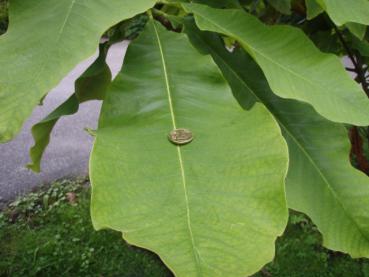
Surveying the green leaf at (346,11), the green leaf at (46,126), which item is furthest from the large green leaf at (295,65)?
the green leaf at (46,126)

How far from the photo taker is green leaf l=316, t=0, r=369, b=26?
76 cm

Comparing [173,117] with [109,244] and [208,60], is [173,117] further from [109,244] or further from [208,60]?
[109,244]

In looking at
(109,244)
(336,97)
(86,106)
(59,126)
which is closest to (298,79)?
(336,97)

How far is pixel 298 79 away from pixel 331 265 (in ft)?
7.20

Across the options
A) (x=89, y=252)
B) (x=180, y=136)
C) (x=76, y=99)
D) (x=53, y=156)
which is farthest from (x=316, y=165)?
(x=53, y=156)

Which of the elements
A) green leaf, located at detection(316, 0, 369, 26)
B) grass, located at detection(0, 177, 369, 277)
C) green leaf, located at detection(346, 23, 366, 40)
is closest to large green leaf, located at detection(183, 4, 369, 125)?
green leaf, located at detection(316, 0, 369, 26)

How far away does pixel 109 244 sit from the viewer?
9.86 feet

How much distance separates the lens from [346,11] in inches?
30.6

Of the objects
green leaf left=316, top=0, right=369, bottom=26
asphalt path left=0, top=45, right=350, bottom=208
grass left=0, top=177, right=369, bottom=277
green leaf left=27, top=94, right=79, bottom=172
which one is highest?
green leaf left=316, top=0, right=369, bottom=26

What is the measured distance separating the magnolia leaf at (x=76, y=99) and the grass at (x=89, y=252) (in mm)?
1478

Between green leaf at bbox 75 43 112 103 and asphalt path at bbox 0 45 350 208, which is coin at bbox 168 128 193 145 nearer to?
green leaf at bbox 75 43 112 103

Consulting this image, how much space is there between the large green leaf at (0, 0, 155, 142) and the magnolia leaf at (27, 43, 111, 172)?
25cm

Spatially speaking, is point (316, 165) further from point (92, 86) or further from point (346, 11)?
point (92, 86)

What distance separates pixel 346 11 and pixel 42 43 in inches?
18.6
